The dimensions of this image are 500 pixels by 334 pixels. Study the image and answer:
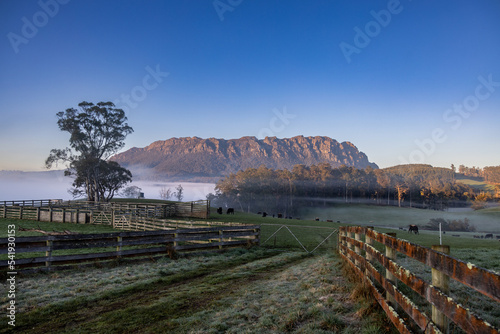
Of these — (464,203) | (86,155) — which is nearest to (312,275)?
(86,155)

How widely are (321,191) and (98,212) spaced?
102m

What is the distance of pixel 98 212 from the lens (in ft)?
107

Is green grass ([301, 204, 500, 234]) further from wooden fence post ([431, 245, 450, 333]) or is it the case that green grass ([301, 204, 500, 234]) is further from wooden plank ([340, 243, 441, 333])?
wooden fence post ([431, 245, 450, 333])

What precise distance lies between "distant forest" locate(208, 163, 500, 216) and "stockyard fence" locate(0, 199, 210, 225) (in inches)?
2853

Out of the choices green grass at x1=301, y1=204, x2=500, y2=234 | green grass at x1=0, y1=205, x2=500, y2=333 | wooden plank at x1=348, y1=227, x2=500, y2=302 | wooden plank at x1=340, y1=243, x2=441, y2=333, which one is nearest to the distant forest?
green grass at x1=301, y1=204, x2=500, y2=234

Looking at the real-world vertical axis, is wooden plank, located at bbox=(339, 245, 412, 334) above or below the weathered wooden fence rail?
above

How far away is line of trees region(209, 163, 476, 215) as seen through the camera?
380ft

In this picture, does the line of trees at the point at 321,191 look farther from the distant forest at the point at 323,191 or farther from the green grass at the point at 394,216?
the green grass at the point at 394,216

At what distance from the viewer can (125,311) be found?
6.64m

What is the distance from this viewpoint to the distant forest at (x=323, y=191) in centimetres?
11588

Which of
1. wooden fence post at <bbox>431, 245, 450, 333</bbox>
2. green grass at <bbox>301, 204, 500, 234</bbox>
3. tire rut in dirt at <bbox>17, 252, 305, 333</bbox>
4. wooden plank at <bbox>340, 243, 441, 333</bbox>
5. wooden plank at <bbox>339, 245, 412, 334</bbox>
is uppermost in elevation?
wooden fence post at <bbox>431, 245, 450, 333</bbox>

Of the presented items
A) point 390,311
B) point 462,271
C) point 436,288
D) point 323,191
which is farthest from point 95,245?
point 323,191

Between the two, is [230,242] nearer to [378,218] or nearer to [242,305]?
[242,305]

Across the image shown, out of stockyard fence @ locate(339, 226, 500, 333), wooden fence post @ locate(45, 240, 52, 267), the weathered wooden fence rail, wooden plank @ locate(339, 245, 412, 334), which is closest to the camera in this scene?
stockyard fence @ locate(339, 226, 500, 333)
